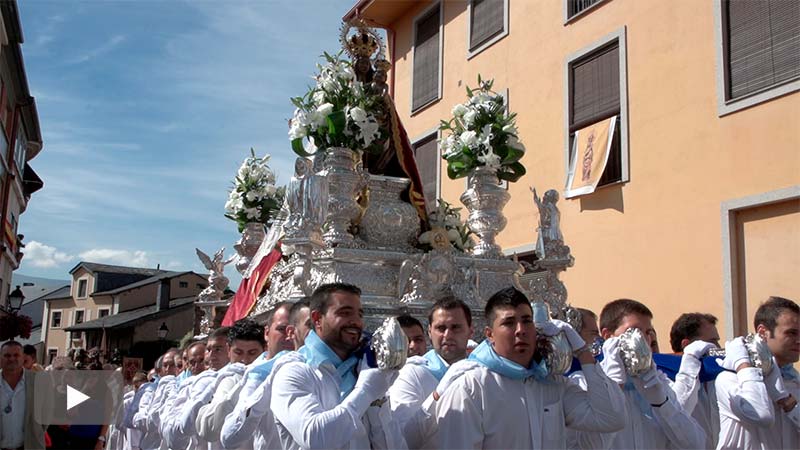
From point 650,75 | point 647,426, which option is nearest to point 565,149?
point 650,75

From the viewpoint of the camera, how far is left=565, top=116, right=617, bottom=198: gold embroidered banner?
1087 cm

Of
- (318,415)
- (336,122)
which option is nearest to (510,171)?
(336,122)

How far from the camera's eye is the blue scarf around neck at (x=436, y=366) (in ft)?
13.0

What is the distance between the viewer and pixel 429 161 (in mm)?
15234

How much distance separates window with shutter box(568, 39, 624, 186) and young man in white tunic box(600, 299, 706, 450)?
6882 millimetres

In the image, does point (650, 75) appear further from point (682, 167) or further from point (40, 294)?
point (40, 294)

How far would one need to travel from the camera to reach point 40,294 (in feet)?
160

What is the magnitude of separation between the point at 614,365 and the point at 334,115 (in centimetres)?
387

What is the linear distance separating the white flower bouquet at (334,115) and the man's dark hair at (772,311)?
12.0 ft

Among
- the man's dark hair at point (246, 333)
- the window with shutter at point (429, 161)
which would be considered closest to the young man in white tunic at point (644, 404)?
the man's dark hair at point (246, 333)

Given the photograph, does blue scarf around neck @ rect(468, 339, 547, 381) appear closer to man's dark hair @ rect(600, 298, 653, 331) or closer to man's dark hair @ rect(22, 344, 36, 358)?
man's dark hair @ rect(600, 298, 653, 331)

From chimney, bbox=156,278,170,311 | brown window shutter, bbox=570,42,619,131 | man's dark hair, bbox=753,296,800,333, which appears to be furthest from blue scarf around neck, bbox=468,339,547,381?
chimney, bbox=156,278,170,311

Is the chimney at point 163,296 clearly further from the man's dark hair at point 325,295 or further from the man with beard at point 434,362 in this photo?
the man's dark hair at point 325,295

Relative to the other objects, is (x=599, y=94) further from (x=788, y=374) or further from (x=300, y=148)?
(x=788, y=374)
